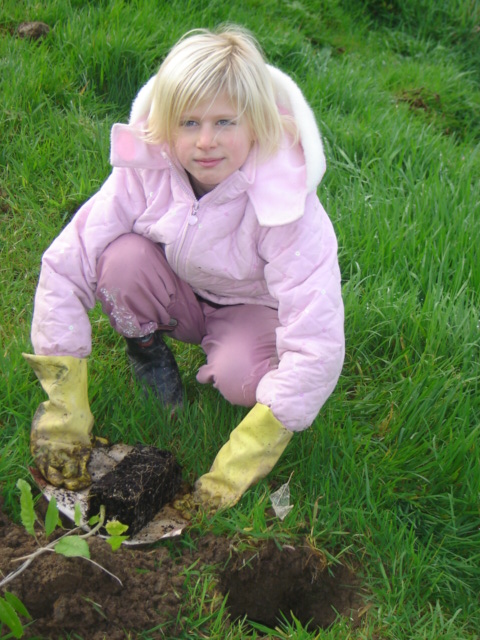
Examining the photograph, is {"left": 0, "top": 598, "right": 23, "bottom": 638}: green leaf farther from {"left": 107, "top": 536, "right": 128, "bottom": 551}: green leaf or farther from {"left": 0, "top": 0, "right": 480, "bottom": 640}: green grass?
{"left": 0, "top": 0, "right": 480, "bottom": 640}: green grass

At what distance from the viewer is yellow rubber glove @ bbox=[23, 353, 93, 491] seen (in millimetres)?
2248

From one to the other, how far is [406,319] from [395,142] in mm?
1307

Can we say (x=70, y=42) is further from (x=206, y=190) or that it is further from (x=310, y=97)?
(x=206, y=190)

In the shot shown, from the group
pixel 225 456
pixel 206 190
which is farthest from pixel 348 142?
pixel 225 456

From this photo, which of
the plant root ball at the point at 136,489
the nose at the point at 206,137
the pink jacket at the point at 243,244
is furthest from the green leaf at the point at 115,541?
the nose at the point at 206,137

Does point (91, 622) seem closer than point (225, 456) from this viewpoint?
Yes

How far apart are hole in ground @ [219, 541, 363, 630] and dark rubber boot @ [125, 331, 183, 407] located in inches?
23.7

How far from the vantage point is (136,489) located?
6.96 ft

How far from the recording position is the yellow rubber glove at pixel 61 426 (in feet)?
7.38

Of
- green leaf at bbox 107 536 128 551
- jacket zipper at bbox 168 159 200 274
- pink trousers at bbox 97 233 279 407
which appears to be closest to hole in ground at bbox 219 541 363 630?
green leaf at bbox 107 536 128 551

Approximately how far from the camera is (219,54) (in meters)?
2.14

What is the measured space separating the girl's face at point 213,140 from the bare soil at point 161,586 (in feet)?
3.44

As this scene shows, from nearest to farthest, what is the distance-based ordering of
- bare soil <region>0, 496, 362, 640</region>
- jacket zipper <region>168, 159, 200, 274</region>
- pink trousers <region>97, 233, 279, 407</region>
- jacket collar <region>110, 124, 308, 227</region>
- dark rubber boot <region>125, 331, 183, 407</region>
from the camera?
bare soil <region>0, 496, 362, 640</region> → jacket collar <region>110, 124, 308, 227</region> → jacket zipper <region>168, 159, 200, 274</region> → pink trousers <region>97, 233, 279, 407</region> → dark rubber boot <region>125, 331, 183, 407</region>

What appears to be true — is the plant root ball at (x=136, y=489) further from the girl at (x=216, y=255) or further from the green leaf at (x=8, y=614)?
the green leaf at (x=8, y=614)
